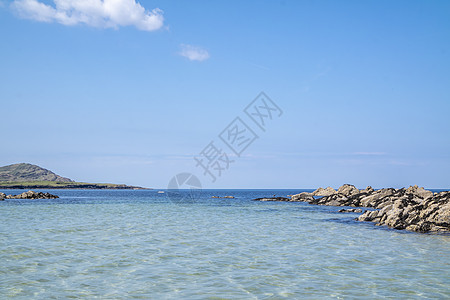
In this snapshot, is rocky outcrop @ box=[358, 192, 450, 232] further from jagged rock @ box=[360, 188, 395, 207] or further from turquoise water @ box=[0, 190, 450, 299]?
jagged rock @ box=[360, 188, 395, 207]

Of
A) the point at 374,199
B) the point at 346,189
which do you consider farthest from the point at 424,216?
the point at 346,189

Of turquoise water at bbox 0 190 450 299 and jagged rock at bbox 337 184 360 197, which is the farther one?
jagged rock at bbox 337 184 360 197

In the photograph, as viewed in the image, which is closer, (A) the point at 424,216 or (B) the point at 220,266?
(B) the point at 220,266

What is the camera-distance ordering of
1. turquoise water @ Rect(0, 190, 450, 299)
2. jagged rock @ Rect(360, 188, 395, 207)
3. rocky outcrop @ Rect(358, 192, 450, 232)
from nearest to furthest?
turquoise water @ Rect(0, 190, 450, 299), rocky outcrop @ Rect(358, 192, 450, 232), jagged rock @ Rect(360, 188, 395, 207)

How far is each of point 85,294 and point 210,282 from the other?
4243mm

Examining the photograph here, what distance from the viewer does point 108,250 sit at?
18812mm

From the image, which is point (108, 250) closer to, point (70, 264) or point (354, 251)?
point (70, 264)

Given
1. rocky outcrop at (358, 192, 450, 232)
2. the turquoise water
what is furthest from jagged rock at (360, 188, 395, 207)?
the turquoise water

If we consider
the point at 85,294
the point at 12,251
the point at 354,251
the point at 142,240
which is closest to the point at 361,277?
the point at 354,251

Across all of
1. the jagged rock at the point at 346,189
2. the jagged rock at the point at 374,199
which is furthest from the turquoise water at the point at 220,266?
the jagged rock at the point at 346,189

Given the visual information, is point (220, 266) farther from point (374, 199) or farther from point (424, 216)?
point (374, 199)

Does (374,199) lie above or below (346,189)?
below

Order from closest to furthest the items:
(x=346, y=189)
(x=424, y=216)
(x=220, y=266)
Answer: (x=220, y=266) → (x=424, y=216) → (x=346, y=189)

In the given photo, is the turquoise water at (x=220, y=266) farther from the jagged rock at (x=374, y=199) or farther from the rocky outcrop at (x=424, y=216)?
the jagged rock at (x=374, y=199)
